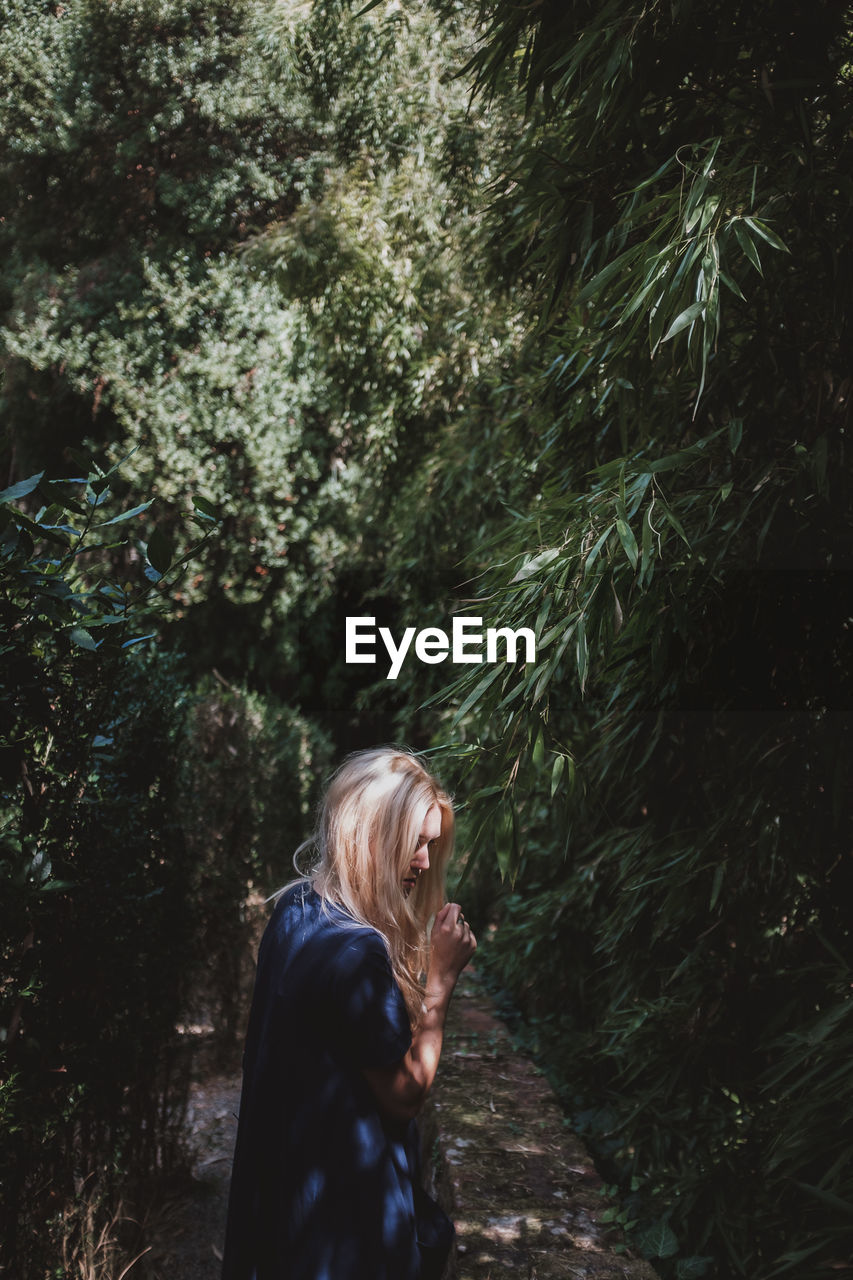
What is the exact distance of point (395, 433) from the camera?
676 centimetres

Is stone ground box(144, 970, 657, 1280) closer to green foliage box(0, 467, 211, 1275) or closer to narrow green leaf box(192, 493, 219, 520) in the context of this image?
green foliage box(0, 467, 211, 1275)

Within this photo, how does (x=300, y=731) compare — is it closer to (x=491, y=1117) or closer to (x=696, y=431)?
(x=491, y=1117)

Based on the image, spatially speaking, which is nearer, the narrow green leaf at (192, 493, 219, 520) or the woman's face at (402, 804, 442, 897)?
the woman's face at (402, 804, 442, 897)

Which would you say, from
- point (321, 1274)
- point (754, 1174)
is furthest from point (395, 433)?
point (321, 1274)

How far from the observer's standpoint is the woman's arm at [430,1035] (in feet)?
4.56

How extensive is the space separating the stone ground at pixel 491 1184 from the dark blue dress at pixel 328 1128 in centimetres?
126

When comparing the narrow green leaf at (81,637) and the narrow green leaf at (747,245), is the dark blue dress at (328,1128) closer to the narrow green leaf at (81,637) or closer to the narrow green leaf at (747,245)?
the narrow green leaf at (81,637)

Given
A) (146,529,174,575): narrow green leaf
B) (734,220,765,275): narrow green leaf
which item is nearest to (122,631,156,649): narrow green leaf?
(146,529,174,575): narrow green leaf

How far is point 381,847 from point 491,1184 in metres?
1.97

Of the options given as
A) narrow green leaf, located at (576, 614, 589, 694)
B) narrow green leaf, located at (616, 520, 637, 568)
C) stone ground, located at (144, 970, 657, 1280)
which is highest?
narrow green leaf, located at (616, 520, 637, 568)

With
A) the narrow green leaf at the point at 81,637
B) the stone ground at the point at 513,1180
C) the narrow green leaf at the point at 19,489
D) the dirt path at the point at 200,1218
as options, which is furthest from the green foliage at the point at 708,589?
the dirt path at the point at 200,1218

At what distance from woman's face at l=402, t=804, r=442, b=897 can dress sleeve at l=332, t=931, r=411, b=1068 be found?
0.64 ft

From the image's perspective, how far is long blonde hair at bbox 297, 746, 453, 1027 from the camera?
153 cm

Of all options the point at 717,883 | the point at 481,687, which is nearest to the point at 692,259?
the point at 481,687
